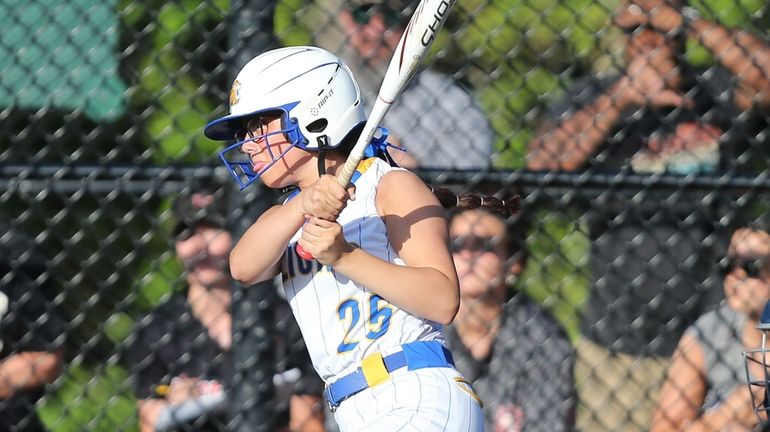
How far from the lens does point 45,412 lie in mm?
3627

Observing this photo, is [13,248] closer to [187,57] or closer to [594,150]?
[187,57]

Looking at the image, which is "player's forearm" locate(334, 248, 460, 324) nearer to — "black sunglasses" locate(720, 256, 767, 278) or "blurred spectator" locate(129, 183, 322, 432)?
"blurred spectator" locate(129, 183, 322, 432)

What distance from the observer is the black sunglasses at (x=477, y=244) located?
381 centimetres

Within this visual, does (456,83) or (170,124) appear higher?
(170,124)

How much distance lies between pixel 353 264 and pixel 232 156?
136cm

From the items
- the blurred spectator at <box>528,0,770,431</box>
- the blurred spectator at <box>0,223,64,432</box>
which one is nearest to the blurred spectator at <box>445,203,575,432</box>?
the blurred spectator at <box>528,0,770,431</box>

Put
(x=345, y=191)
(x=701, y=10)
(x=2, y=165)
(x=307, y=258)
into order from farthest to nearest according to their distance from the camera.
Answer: (x=701, y=10) → (x=2, y=165) → (x=307, y=258) → (x=345, y=191)

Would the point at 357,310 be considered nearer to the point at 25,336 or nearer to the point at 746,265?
the point at 25,336

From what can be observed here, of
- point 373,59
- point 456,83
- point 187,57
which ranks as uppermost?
point 187,57

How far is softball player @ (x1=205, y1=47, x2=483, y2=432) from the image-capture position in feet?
7.70

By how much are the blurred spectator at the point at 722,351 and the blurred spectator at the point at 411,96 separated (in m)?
0.90

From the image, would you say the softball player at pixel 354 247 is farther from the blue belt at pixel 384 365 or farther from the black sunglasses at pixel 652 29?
the black sunglasses at pixel 652 29

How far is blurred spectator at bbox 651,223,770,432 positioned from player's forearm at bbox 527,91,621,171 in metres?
0.57

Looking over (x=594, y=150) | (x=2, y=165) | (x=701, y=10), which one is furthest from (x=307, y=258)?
(x=701, y=10)
